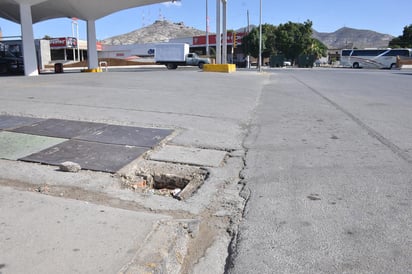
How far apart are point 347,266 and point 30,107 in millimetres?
8705

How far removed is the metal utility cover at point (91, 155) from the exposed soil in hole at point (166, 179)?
33cm

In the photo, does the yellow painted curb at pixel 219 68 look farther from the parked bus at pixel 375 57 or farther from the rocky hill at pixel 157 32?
the rocky hill at pixel 157 32

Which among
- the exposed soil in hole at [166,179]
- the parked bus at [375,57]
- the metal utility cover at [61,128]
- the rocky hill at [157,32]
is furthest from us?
the rocky hill at [157,32]

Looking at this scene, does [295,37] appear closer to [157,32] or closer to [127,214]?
[127,214]

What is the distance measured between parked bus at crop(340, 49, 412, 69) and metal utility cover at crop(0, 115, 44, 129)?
62.7 meters

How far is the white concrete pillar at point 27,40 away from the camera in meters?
26.1

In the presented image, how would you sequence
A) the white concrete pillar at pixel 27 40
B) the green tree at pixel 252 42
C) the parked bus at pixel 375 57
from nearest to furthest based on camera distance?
the white concrete pillar at pixel 27 40 < the parked bus at pixel 375 57 < the green tree at pixel 252 42

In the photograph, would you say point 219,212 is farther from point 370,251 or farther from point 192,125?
point 192,125

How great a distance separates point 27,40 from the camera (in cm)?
2664

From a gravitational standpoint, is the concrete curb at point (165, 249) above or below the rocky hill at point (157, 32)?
below

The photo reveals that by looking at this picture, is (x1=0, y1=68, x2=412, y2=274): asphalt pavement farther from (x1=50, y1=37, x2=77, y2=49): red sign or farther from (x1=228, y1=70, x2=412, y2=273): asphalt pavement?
(x1=50, y1=37, x2=77, y2=49): red sign

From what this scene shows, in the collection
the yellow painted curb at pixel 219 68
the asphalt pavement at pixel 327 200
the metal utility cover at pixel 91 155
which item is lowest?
the asphalt pavement at pixel 327 200

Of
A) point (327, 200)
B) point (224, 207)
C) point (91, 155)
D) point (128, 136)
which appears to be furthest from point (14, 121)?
point (327, 200)

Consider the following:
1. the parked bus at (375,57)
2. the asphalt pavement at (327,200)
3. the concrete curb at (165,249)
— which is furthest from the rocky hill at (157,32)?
the concrete curb at (165,249)
